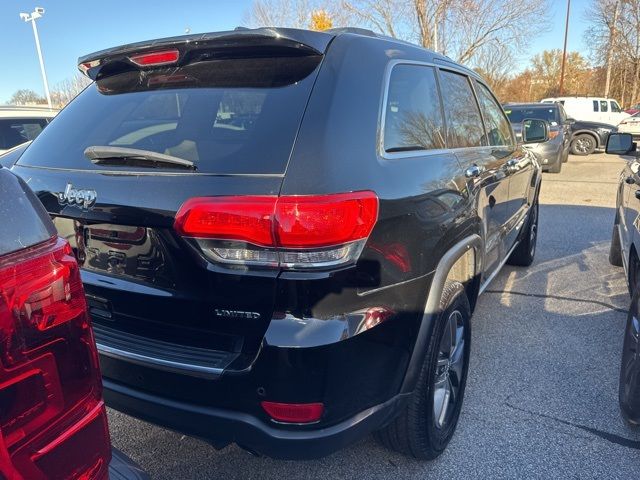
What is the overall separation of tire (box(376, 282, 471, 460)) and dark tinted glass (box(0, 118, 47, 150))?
265 inches

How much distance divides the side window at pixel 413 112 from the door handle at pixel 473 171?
0.20 metres

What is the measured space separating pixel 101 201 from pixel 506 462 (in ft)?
7.01

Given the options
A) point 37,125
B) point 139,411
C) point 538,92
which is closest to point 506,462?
point 139,411

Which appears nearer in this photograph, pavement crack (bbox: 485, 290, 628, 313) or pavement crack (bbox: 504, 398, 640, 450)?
pavement crack (bbox: 504, 398, 640, 450)

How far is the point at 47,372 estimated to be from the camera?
1.12 metres

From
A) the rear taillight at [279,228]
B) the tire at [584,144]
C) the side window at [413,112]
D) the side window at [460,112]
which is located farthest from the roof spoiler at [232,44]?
the tire at [584,144]

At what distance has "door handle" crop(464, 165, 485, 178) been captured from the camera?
2.61 meters

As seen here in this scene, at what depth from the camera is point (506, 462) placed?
238cm

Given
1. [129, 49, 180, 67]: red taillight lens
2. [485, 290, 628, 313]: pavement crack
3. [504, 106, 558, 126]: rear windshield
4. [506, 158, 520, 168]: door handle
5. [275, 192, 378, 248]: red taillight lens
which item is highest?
[129, 49, 180, 67]: red taillight lens

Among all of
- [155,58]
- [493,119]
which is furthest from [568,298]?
[155,58]

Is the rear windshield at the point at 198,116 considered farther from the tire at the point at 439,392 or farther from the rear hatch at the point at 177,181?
the tire at the point at 439,392

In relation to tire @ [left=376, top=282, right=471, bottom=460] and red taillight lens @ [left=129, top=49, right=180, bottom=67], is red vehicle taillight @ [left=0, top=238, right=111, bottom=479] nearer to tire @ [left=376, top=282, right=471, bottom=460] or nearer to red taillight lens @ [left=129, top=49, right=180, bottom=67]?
red taillight lens @ [left=129, top=49, right=180, bottom=67]

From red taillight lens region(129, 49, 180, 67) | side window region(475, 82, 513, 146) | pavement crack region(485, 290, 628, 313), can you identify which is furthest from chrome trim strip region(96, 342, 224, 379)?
pavement crack region(485, 290, 628, 313)

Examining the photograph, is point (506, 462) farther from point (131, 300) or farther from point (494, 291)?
point (494, 291)
